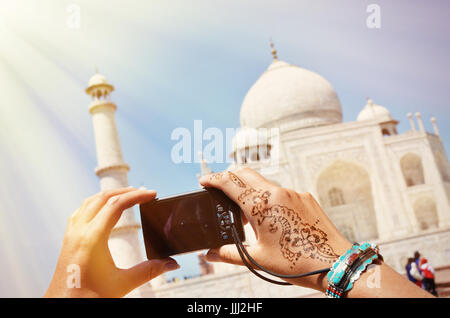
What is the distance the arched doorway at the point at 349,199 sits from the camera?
9836 mm

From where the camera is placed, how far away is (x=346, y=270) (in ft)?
1.61

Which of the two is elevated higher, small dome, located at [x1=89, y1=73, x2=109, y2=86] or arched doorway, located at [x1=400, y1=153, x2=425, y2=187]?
small dome, located at [x1=89, y1=73, x2=109, y2=86]

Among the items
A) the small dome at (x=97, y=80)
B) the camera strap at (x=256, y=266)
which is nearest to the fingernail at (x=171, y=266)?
the camera strap at (x=256, y=266)

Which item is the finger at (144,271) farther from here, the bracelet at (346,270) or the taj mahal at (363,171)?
the taj mahal at (363,171)

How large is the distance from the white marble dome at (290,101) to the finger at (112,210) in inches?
426

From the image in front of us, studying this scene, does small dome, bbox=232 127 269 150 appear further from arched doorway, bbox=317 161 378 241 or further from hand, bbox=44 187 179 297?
hand, bbox=44 187 179 297

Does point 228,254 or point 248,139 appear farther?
point 248,139

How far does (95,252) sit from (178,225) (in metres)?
0.23

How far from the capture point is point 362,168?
9727 millimetres

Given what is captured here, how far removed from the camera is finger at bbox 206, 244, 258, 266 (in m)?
0.62

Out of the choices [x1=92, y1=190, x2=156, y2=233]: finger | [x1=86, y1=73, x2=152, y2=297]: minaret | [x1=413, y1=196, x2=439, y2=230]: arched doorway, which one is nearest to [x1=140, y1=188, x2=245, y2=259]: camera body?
[x1=92, y1=190, x2=156, y2=233]: finger

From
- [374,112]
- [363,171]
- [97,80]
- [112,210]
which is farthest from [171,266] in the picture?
[374,112]

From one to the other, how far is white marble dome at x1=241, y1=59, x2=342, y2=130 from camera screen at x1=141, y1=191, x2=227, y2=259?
1068cm

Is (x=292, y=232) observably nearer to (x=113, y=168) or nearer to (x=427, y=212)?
(x=113, y=168)
